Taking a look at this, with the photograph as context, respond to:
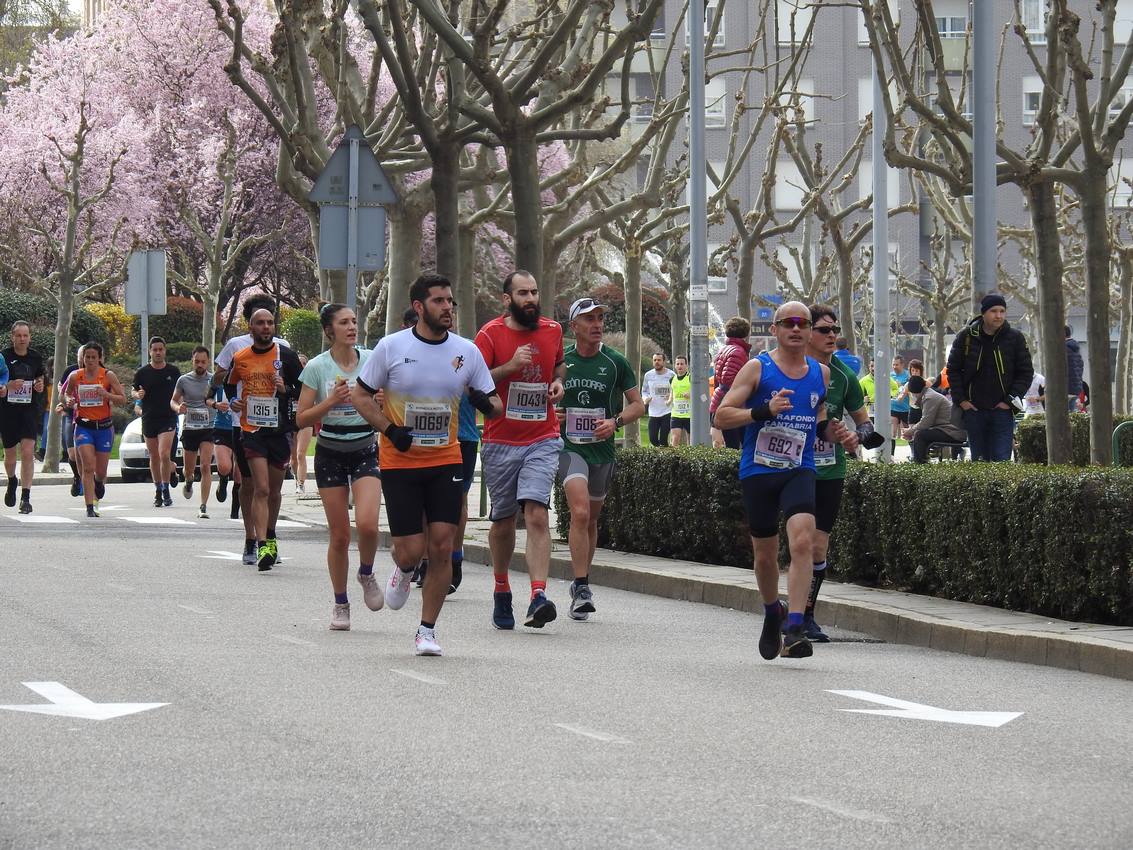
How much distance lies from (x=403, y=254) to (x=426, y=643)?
44.4ft

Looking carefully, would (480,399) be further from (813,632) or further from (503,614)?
(813,632)

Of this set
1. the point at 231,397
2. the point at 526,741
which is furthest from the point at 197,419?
the point at 526,741

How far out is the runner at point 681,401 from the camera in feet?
98.9

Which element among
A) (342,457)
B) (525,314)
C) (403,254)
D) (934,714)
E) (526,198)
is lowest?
(934,714)

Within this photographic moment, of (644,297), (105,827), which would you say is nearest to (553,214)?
(105,827)

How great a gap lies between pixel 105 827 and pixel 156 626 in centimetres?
532

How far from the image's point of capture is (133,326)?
5166 centimetres

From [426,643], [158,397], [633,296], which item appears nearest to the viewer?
[426,643]

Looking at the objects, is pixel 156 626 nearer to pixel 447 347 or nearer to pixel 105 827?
pixel 447 347

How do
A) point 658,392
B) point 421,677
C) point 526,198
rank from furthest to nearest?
1. point 658,392
2. point 526,198
3. point 421,677

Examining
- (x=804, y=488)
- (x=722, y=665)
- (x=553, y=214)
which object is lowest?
(x=722, y=665)

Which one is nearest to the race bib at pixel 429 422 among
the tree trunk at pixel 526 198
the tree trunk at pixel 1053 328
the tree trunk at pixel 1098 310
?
the tree trunk at pixel 1053 328

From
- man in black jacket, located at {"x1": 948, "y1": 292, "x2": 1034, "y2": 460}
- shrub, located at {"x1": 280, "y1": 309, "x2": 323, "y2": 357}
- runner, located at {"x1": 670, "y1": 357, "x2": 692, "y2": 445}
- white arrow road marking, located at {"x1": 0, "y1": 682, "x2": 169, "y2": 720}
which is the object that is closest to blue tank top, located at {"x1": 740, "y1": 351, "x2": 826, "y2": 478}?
white arrow road marking, located at {"x1": 0, "y1": 682, "x2": 169, "y2": 720}

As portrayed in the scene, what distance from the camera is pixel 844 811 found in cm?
604
